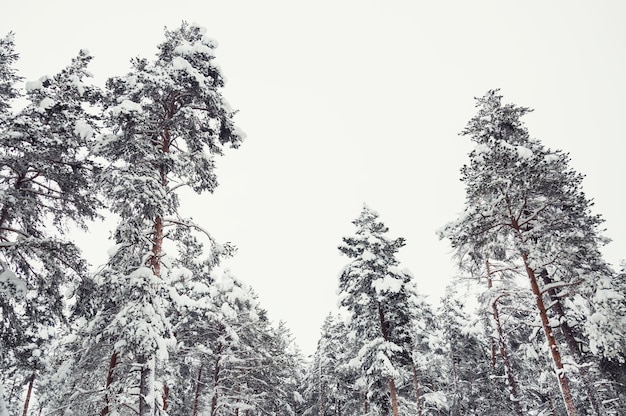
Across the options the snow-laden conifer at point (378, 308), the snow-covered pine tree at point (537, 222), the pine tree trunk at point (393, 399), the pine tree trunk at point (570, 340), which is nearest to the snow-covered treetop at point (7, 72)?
the snow-laden conifer at point (378, 308)

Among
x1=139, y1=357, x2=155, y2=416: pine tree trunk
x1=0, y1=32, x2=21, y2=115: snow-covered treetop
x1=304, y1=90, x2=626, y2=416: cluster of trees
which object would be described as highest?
x1=0, y1=32, x2=21, y2=115: snow-covered treetop

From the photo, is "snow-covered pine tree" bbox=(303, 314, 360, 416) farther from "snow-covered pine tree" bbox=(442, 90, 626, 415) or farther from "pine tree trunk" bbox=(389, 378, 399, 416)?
"snow-covered pine tree" bbox=(442, 90, 626, 415)

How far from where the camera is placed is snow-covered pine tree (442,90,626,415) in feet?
41.0

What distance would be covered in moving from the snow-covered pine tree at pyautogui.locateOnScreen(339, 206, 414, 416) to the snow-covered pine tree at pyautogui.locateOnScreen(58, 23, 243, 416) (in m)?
10.4

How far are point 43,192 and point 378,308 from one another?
52.0 ft

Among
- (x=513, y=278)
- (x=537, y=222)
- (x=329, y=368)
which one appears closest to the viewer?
(x=537, y=222)

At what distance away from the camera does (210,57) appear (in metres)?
11.9

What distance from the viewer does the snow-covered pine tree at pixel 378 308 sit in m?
19.0

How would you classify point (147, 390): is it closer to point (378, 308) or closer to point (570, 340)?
point (378, 308)

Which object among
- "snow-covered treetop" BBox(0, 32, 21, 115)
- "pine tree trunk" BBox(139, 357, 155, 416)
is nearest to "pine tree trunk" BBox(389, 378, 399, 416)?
"pine tree trunk" BBox(139, 357, 155, 416)

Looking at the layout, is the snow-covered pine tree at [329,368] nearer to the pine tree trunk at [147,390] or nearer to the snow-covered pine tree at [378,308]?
the snow-covered pine tree at [378,308]

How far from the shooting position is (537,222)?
14.5 meters

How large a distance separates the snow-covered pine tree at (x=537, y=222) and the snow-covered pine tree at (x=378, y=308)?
496cm

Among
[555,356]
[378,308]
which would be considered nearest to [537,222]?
[555,356]
